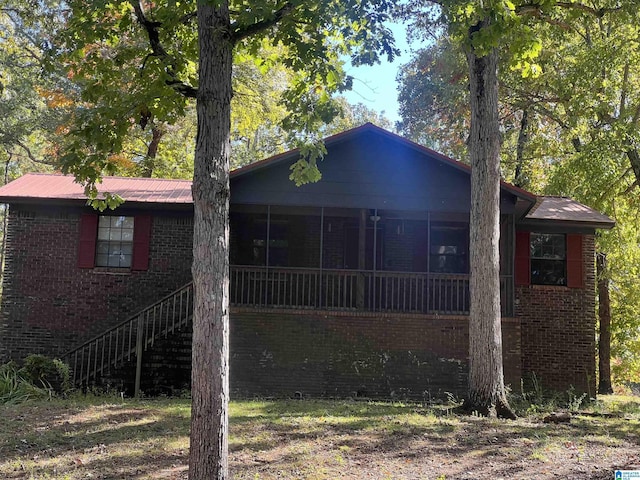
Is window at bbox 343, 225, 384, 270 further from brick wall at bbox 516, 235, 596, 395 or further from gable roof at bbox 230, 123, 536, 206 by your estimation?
brick wall at bbox 516, 235, 596, 395

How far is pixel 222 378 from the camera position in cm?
524

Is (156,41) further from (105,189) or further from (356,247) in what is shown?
(356,247)

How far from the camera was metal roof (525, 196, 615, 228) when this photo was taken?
1365cm

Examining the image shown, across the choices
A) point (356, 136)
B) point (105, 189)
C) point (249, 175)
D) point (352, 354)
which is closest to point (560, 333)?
point (352, 354)

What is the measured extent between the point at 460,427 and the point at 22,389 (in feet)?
25.4

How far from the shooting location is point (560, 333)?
13992 mm

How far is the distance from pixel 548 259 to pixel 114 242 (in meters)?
10.5

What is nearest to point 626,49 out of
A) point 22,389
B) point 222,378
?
point 222,378

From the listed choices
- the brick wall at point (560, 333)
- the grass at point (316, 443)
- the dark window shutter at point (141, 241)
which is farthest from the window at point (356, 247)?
the grass at point (316, 443)

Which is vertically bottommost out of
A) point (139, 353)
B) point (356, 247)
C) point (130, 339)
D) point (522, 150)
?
point (139, 353)

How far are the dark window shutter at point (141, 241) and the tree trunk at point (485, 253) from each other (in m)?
7.89

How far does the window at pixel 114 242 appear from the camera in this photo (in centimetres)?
1420

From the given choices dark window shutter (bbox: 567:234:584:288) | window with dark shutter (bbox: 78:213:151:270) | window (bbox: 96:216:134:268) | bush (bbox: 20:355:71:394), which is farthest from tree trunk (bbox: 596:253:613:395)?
bush (bbox: 20:355:71:394)

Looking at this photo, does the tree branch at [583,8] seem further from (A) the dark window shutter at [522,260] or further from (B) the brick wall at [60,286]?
(B) the brick wall at [60,286]
